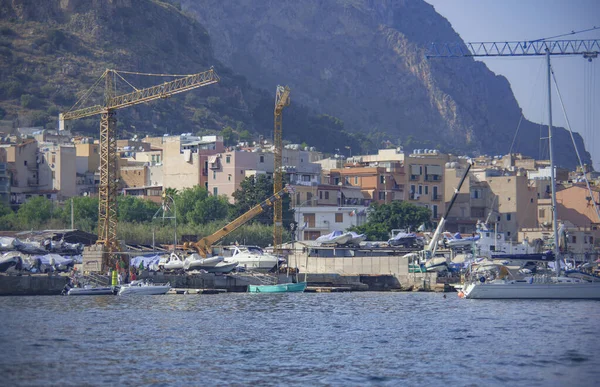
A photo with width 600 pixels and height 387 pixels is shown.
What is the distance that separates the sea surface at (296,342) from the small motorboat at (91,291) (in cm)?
462

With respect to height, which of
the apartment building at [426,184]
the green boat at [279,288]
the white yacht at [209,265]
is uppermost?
the apartment building at [426,184]

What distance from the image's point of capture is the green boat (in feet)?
287

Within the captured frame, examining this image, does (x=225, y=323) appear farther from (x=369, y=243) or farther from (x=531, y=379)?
(x=369, y=243)

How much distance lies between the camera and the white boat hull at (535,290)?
76.8 meters

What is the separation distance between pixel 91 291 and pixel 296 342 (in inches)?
1304

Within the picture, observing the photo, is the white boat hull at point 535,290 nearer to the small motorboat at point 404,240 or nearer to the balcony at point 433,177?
the small motorboat at point 404,240

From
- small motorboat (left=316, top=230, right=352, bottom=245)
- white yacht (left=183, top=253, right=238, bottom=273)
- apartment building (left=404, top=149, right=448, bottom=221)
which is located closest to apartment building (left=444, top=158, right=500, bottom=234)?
apartment building (left=404, top=149, right=448, bottom=221)

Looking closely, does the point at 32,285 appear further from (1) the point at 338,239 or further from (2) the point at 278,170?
(2) the point at 278,170

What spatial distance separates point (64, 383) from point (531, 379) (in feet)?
57.0

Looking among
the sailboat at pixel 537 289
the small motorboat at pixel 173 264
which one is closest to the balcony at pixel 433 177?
the small motorboat at pixel 173 264

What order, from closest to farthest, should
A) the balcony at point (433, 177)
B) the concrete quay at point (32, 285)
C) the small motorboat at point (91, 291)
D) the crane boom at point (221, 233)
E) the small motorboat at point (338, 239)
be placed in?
the small motorboat at point (91, 291) < the concrete quay at point (32, 285) < the small motorboat at point (338, 239) < the crane boom at point (221, 233) < the balcony at point (433, 177)

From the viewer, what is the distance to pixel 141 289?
8194cm

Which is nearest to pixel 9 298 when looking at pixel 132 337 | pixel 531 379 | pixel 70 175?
pixel 132 337

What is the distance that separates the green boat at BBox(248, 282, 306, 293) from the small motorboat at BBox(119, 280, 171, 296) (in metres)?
7.78
